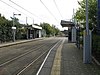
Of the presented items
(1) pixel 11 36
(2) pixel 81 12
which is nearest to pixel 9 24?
(1) pixel 11 36

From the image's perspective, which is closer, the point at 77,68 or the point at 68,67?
the point at 77,68

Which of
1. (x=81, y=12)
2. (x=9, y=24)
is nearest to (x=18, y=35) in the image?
(x=9, y=24)

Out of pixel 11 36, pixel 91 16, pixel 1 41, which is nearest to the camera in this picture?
pixel 91 16

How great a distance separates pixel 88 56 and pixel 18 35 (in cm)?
5734

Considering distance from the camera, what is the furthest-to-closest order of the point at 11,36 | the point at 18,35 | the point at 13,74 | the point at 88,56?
the point at 18,35, the point at 11,36, the point at 88,56, the point at 13,74

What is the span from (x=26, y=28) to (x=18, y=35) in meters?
11.4

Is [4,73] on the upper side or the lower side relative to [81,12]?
lower

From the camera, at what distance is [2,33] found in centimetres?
5619

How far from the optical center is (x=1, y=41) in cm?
5544

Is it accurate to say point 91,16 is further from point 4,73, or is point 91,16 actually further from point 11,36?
point 11,36

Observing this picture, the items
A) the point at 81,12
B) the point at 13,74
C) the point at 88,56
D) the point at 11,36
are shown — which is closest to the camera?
the point at 13,74

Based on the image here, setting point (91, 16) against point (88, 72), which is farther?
point (91, 16)

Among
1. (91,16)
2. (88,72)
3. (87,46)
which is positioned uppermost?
(91,16)

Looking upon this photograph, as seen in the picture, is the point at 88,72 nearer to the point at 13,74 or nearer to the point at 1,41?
the point at 13,74
